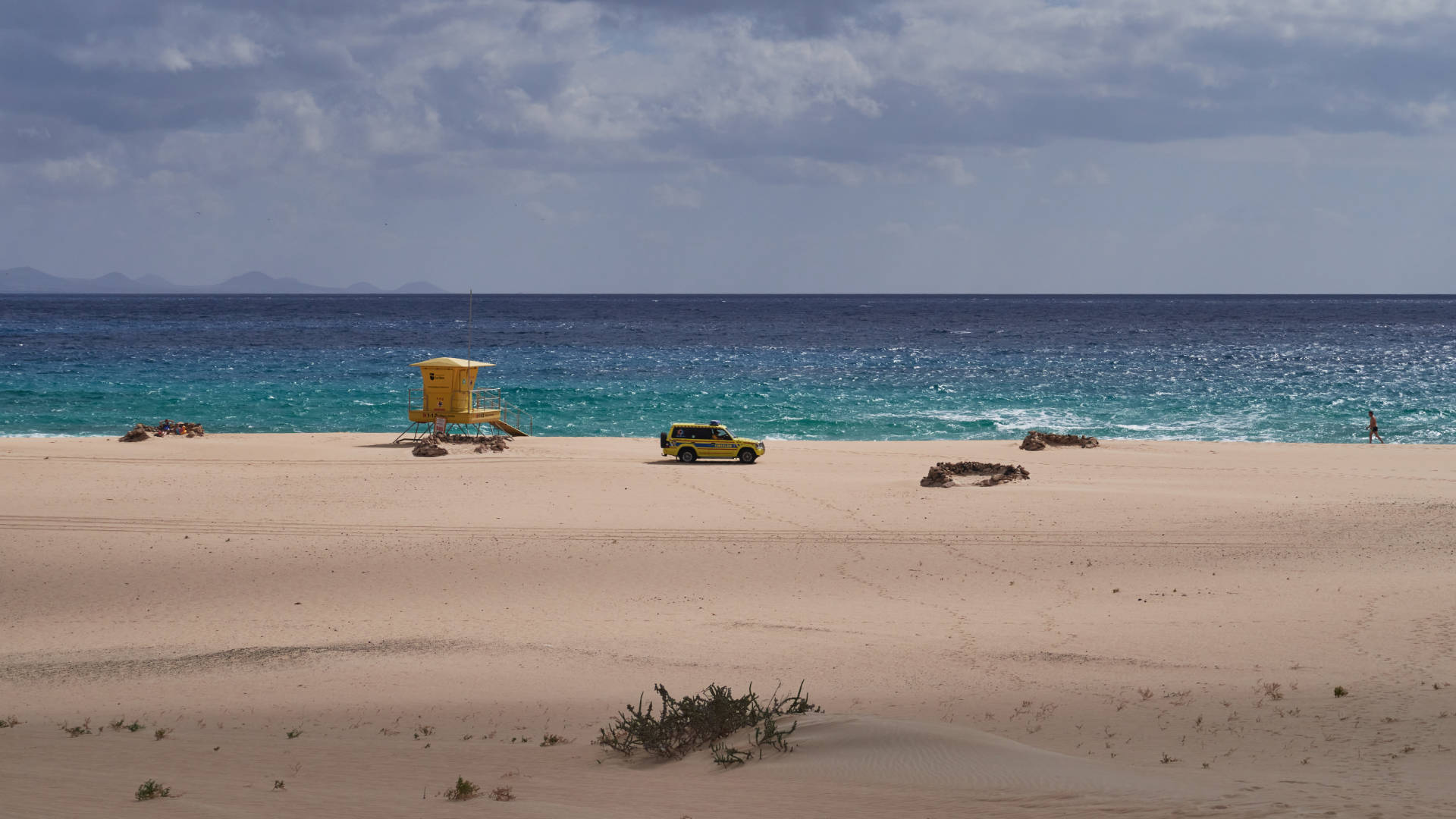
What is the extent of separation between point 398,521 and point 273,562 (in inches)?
136

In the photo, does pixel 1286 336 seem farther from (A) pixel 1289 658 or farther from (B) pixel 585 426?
(A) pixel 1289 658

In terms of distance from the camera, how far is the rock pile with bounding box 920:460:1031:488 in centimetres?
2719

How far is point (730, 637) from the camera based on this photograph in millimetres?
15367

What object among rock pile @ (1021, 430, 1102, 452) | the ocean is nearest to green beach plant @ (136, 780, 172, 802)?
rock pile @ (1021, 430, 1102, 452)

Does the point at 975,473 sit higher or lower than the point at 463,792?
higher

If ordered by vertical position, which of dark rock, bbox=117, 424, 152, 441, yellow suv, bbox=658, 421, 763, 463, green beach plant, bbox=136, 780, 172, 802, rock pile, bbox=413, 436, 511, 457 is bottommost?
dark rock, bbox=117, 424, 152, 441

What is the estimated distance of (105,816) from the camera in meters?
8.45

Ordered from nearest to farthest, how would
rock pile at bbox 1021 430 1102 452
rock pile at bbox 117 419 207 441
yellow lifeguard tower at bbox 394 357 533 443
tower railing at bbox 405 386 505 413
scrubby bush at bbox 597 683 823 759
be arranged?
scrubby bush at bbox 597 683 823 759
rock pile at bbox 117 419 207 441
rock pile at bbox 1021 430 1102 452
yellow lifeguard tower at bbox 394 357 533 443
tower railing at bbox 405 386 505 413

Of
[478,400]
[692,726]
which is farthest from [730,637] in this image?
[478,400]

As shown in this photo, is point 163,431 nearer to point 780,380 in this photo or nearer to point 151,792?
point 151,792

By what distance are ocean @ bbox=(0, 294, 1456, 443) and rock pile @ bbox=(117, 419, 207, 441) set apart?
6007mm

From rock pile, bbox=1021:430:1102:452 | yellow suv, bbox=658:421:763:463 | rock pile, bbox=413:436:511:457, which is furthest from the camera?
rock pile, bbox=1021:430:1102:452

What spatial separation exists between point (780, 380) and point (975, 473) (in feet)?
119

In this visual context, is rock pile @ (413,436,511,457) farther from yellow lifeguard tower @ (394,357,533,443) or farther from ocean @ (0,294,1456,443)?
ocean @ (0,294,1456,443)
